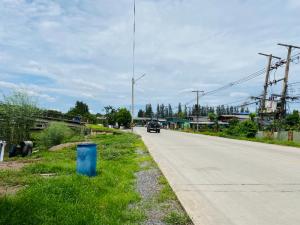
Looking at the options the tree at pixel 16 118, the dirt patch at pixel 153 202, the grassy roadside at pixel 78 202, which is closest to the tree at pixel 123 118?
the tree at pixel 16 118

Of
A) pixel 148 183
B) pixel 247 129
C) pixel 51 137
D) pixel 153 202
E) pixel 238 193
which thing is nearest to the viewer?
pixel 153 202

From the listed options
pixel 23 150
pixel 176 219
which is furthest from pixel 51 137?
pixel 176 219

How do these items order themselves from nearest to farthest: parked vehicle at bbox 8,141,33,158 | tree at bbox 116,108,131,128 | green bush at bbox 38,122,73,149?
parked vehicle at bbox 8,141,33,158
green bush at bbox 38,122,73,149
tree at bbox 116,108,131,128

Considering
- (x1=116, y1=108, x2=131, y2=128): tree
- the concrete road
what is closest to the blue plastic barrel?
the concrete road

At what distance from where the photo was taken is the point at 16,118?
34.3 metres

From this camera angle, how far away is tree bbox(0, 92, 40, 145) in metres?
33.2

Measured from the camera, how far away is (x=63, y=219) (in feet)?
20.2

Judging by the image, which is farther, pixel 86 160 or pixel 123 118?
pixel 123 118

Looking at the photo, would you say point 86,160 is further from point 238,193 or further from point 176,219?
point 176,219

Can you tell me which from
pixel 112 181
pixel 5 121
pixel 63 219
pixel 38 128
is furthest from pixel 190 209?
pixel 38 128

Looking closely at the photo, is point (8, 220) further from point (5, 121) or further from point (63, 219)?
point (5, 121)

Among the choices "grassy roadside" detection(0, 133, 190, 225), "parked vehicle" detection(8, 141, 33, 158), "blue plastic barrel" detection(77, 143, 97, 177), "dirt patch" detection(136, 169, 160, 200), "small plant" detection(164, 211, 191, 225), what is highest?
"blue plastic barrel" detection(77, 143, 97, 177)

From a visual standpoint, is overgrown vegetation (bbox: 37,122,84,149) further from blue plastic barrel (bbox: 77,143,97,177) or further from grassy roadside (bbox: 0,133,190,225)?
blue plastic barrel (bbox: 77,143,97,177)

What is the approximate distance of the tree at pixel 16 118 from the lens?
3325 cm
